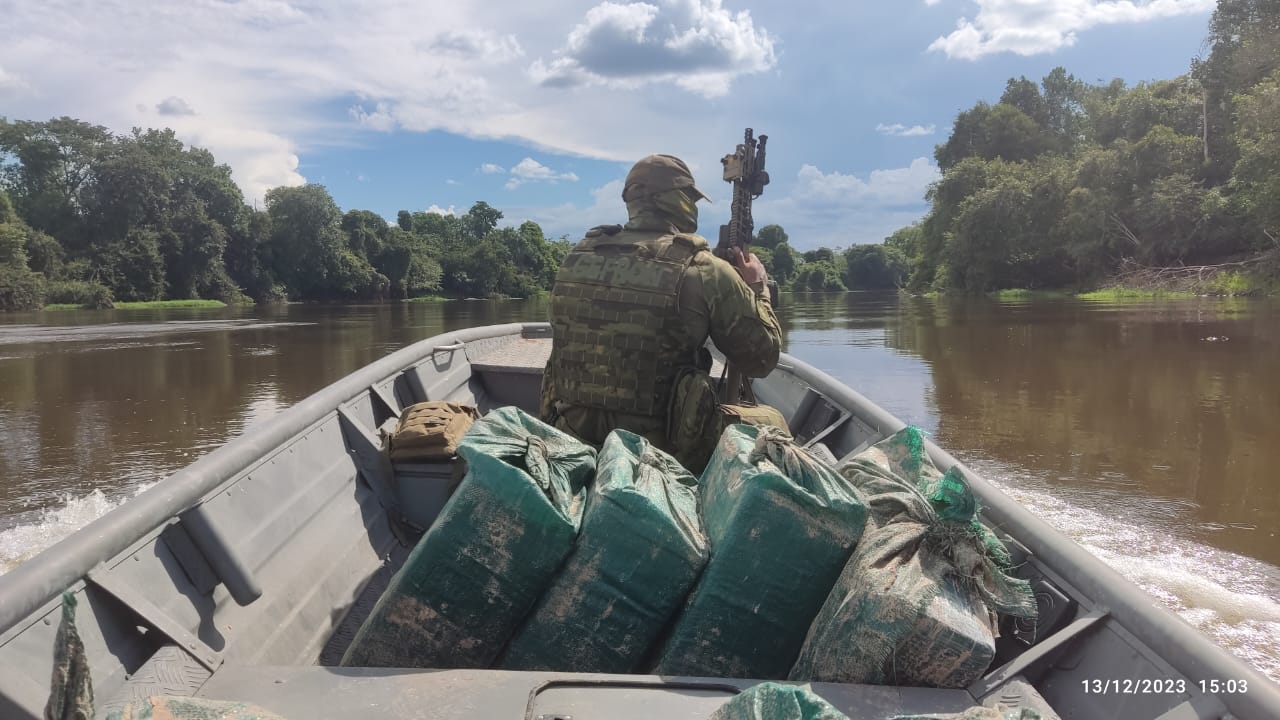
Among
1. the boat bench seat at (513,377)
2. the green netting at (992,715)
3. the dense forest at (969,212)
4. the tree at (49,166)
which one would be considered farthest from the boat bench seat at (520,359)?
the tree at (49,166)

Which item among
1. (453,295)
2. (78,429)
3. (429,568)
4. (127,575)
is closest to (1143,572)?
(429,568)

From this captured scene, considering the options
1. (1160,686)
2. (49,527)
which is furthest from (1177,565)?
(49,527)

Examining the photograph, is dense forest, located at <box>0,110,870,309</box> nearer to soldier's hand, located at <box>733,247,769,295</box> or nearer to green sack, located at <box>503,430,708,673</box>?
soldier's hand, located at <box>733,247,769,295</box>

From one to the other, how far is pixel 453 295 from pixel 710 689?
87659mm

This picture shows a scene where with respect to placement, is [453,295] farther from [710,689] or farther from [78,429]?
[710,689]

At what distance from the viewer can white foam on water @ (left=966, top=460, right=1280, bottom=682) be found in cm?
437

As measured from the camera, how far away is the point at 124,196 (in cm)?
5859

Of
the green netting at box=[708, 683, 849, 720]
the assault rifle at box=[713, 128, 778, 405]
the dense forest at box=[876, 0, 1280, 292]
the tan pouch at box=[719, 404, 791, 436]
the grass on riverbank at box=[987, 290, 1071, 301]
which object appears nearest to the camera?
the green netting at box=[708, 683, 849, 720]

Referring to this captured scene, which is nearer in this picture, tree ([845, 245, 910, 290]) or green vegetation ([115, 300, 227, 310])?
green vegetation ([115, 300, 227, 310])

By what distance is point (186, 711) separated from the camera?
1.47 m

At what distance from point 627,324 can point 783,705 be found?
2248 millimetres

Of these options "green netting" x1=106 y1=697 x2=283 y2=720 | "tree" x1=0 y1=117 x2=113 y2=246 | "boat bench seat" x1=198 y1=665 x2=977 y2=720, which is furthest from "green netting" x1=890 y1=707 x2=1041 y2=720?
"tree" x1=0 y1=117 x2=113 y2=246

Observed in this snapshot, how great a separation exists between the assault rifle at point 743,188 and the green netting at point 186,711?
3.92 m

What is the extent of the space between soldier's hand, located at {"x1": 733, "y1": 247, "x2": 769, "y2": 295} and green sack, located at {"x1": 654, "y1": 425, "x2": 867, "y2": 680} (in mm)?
2455
